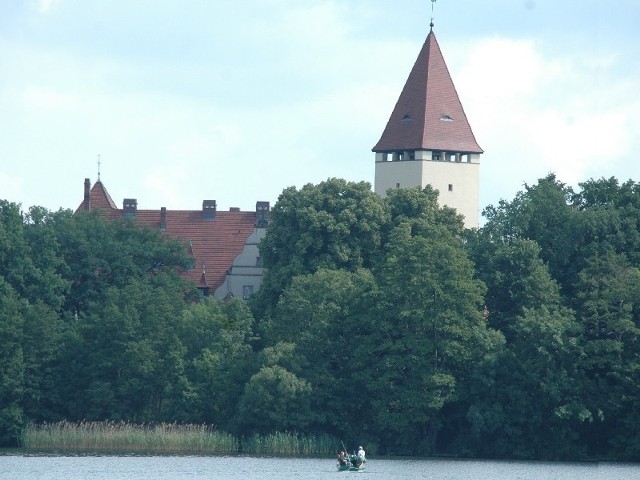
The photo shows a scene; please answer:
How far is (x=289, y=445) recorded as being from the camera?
78.2m

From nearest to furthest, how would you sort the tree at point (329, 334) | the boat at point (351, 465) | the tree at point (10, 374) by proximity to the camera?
the boat at point (351, 465) → the tree at point (329, 334) → the tree at point (10, 374)

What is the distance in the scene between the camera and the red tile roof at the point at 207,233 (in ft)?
368

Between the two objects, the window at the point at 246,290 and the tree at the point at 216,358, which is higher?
the window at the point at 246,290

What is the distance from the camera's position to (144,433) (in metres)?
80.1

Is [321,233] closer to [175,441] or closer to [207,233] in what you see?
[175,441]

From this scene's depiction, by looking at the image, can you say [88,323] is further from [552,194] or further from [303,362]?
[552,194]

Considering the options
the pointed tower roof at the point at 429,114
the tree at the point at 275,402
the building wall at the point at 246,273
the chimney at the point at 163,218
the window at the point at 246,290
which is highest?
the pointed tower roof at the point at 429,114

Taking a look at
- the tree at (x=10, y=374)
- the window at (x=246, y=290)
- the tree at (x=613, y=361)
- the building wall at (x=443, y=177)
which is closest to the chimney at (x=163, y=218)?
the window at (x=246, y=290)

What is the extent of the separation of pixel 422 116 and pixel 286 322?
2467 centimetres

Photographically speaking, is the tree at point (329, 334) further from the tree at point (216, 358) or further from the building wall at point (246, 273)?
the building wall at point (246, 273)

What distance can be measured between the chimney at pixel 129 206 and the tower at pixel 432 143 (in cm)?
1865

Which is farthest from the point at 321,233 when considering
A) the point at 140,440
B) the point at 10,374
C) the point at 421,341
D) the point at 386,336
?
the point at 10,374

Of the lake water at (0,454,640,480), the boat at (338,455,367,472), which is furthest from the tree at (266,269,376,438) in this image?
the boat at (338,455,367,472)

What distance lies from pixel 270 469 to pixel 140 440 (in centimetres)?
1307
